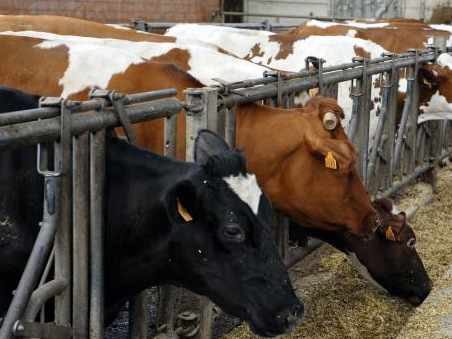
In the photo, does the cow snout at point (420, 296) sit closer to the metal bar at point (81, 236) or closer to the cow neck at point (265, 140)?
the cow neck at point (265, 140)

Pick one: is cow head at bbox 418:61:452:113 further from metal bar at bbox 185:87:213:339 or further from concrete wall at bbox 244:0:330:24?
concrete wall at bbox 244:0:330:24

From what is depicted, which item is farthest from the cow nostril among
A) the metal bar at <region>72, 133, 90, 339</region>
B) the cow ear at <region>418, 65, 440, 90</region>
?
the cow ear at <region>418, 65, 440, 90</region>

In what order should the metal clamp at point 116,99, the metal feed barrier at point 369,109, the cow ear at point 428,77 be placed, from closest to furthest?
1. the metal clamp at point 116,99
2. the metal feed barrier at point 369,109
3. the cow ear at point 428,77

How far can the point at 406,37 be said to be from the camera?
1016 centimetres

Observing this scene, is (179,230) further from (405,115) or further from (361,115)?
(405,115)

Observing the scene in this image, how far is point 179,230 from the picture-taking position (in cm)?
279

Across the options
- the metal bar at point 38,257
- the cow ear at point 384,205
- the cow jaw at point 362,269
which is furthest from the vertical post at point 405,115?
the metal bar at point 38,257

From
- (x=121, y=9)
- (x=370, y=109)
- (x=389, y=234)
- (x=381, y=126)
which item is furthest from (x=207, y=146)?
(x=121, y=9)

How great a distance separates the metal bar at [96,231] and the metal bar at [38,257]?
156 millimetres

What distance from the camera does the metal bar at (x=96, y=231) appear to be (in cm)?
278

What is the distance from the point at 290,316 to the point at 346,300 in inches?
88.4

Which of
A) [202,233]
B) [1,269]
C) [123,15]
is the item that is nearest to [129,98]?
[202,233]

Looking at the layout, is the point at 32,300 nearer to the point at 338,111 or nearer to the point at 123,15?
the point at 338,111

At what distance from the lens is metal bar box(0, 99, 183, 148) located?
2.38 m
